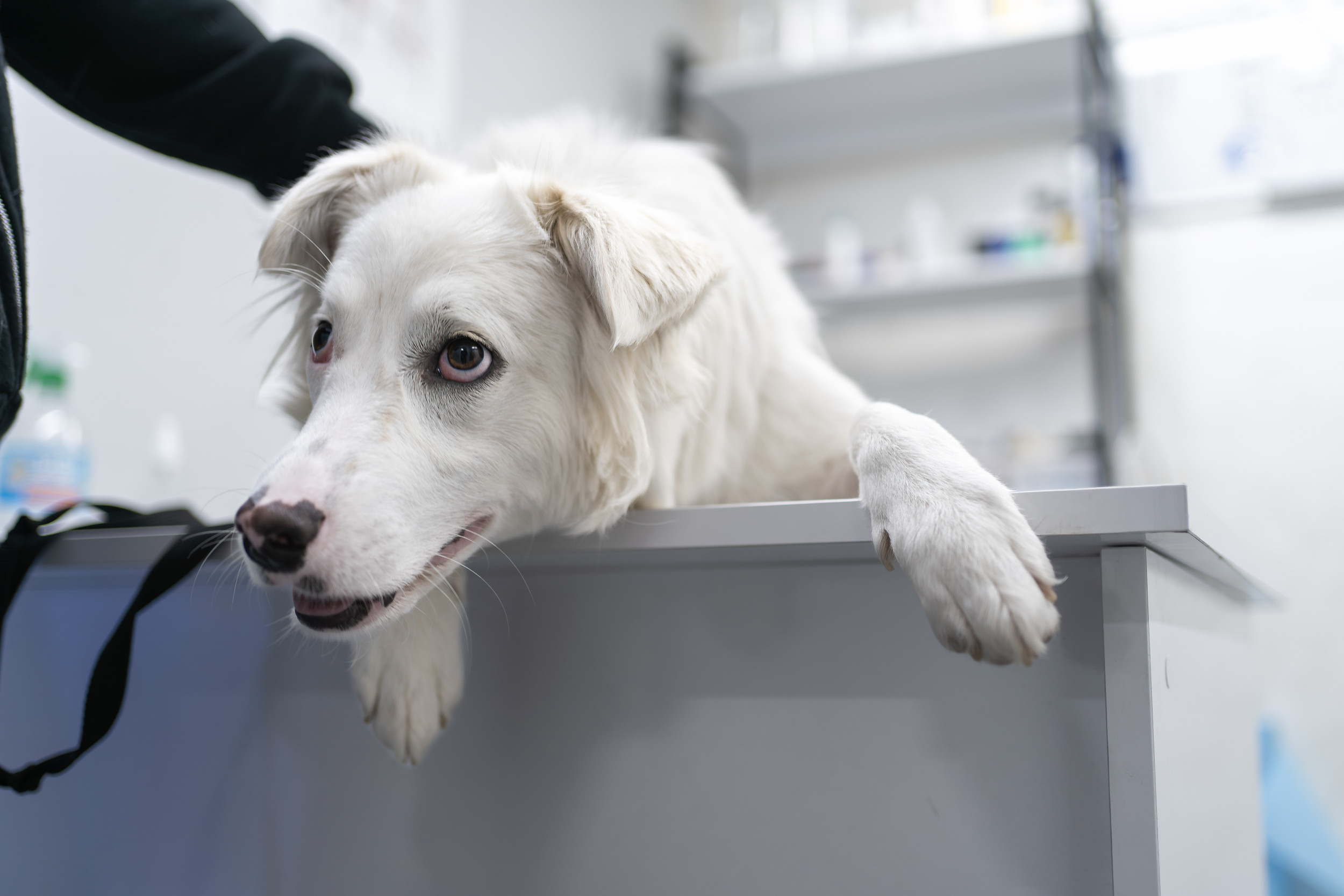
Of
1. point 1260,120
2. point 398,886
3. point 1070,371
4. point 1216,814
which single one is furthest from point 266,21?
point 1260,120

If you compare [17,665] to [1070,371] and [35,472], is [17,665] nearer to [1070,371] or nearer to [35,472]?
[35,472]

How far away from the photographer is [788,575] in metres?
0.64

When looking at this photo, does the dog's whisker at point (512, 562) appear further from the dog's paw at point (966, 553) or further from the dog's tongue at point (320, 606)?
the dog's paw at point (966, 553)

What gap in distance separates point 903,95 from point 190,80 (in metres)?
2.37

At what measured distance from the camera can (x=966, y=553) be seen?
52cm

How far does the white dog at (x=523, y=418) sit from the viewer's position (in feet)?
1.89

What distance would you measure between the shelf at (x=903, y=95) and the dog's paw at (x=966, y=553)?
2.35m

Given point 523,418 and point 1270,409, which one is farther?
point 1270,409

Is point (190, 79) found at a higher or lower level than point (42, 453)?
higher

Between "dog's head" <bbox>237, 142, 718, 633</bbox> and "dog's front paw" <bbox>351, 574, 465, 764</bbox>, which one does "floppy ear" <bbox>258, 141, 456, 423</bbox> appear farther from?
"dog's front paw" <bbox>351, 574, 465, 764</bbox>

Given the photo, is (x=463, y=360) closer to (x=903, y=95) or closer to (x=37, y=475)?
(x=37, y=475)

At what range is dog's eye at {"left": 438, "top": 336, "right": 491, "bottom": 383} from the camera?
0.72 m

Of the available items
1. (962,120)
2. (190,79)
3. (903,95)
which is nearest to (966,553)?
(190,79)

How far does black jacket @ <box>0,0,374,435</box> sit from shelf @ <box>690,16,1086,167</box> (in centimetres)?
202
